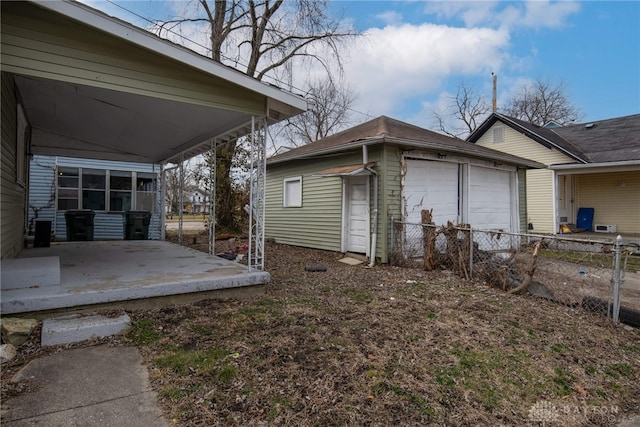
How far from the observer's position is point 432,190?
8.34 metres

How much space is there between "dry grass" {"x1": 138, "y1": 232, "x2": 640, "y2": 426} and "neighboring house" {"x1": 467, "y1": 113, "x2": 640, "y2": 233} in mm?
9994

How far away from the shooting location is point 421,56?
12.4 metres

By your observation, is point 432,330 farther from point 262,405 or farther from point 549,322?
point 262,405

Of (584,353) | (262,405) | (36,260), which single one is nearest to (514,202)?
(584,353)

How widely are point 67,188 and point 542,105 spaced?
33.7m

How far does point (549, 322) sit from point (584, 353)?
0.80 m

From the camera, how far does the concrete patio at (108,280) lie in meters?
3.31

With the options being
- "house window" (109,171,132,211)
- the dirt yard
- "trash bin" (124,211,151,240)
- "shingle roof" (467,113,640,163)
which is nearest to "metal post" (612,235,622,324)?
the dirt yard

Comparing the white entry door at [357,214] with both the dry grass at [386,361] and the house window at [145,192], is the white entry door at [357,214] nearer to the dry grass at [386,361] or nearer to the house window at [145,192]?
the dry grass at [386,361]

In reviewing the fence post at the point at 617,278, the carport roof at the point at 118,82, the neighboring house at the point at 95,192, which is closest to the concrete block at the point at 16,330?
the carport roof at the point at 118,82

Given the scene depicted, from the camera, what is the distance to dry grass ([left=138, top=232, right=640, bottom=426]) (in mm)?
2199

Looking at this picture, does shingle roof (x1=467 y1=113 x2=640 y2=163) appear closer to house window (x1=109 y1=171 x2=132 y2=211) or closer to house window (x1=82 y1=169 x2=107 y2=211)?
house window (x1=109 y1=171 x2=132 y2=211)

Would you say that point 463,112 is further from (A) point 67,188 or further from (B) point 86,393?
(B) point 86,393

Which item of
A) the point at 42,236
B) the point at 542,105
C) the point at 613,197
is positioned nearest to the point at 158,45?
the point at 42,236
